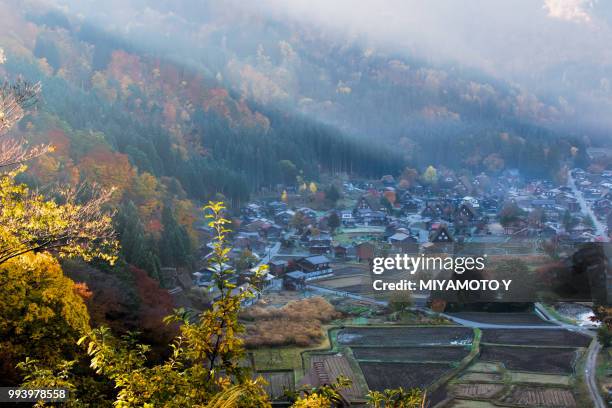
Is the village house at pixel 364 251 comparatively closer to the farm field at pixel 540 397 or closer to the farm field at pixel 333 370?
the farm field at pixel 333 370

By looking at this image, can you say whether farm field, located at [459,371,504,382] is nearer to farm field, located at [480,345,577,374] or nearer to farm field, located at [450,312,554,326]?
farm field, located at [480,345,577,374]

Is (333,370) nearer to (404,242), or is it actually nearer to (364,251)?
(364,251)

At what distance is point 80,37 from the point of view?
48.0m

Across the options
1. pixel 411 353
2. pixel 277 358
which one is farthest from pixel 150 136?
pixel 411 353

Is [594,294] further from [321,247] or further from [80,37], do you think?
[80,37]

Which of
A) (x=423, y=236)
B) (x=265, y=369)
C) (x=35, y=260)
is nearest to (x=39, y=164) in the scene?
(x=265, y=369)

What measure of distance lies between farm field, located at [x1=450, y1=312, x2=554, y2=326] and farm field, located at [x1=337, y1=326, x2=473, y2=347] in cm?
102

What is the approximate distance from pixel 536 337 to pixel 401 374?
4295 mm

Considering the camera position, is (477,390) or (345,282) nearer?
(477,390)

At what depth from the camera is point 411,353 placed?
45.0ft

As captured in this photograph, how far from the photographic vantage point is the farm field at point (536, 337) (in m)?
13.9

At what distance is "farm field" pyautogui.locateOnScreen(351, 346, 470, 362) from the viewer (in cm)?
1332

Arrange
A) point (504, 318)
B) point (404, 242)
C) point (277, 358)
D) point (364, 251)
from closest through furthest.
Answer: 1. point (277, 358)
2. point (504, 318)
3. point (364, 251)
4. point (404, 242)

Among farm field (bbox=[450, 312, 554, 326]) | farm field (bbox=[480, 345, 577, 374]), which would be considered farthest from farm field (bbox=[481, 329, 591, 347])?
farm field (bbox=[450, 312, 554, 326])
